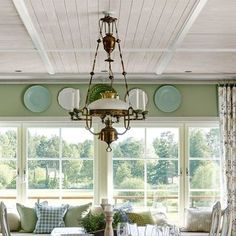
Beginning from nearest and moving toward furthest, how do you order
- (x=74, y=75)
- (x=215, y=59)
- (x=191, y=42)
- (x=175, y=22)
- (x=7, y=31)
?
1. (x=175, y=22)
2. (x=7, y=31)
3. (x=191, y=42)
4. (x=215, y=59)
5. (x=74, y=75)

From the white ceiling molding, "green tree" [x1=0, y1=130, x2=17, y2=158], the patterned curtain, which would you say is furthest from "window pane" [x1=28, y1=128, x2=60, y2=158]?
the patterned curtain

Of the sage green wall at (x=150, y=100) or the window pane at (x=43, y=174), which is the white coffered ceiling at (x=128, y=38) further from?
the window pane at (x=43, y=174)

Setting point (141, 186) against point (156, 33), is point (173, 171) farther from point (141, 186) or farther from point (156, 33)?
point (156, 33)

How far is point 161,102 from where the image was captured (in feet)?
26.9

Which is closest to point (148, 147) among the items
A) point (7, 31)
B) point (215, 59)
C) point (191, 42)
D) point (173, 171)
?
point (173, 171)

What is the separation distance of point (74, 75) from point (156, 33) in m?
3.04

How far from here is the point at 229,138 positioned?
26.2 ft

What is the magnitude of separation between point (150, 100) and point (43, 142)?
166cm

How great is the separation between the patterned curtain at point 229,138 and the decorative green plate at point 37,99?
8.21 ft

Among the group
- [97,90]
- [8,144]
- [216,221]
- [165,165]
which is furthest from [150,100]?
[216,221]

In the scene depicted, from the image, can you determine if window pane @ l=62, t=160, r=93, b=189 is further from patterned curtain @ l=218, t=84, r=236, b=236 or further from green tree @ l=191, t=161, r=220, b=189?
patterned curtain @ l=218, t=84, r=236, b=236

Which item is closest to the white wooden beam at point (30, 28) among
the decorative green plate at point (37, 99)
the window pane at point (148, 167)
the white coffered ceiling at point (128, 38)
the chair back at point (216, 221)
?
the white coffered ceiling at point (128, 38)

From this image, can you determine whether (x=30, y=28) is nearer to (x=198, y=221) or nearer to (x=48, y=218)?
(x=48, y=218)

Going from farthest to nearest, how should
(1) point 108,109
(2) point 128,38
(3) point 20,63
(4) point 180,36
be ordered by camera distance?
(3) point 20,63, (2) point 128,38, (4) point 180,36, (1) point 108,109
